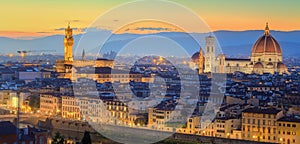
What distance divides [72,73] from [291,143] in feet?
45.5

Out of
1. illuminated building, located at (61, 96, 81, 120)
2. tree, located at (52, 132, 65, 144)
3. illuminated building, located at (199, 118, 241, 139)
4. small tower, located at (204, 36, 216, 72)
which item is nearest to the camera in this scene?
tree, located at (52, 132, 65, 144)

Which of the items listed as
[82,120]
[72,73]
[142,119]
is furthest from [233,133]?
[72,73]

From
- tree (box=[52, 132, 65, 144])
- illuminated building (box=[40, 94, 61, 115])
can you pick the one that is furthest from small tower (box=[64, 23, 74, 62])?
tree (box=[52, 132, 65, 144])

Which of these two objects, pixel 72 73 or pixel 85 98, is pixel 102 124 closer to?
pixel 85 98

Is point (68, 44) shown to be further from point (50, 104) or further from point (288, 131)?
point (288, 131)

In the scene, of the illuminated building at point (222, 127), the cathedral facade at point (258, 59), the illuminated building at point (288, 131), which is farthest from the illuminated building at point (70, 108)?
the cathedral facade at point (258, 59)

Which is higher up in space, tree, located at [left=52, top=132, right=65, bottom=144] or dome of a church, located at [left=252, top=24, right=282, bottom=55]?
dome of a church, located at [left=252, top=24, right=282, bottom=55]

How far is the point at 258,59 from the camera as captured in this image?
941 inches

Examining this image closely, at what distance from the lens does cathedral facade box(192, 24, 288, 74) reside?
2333cm

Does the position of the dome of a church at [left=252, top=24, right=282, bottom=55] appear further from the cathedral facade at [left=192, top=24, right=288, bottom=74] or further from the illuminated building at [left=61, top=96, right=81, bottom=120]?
the illuminated building at [left=61, top=96, right=81, bottom=120]

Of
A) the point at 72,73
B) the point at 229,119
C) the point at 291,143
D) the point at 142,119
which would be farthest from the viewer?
the point at 72,73

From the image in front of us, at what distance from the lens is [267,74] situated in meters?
22.0

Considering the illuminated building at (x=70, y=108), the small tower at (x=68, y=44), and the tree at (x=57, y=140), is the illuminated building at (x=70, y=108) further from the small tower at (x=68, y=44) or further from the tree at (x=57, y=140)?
the small tower at (x=68, y=44)

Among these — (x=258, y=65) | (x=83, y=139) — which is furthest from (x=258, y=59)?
(x=83, y=139)
